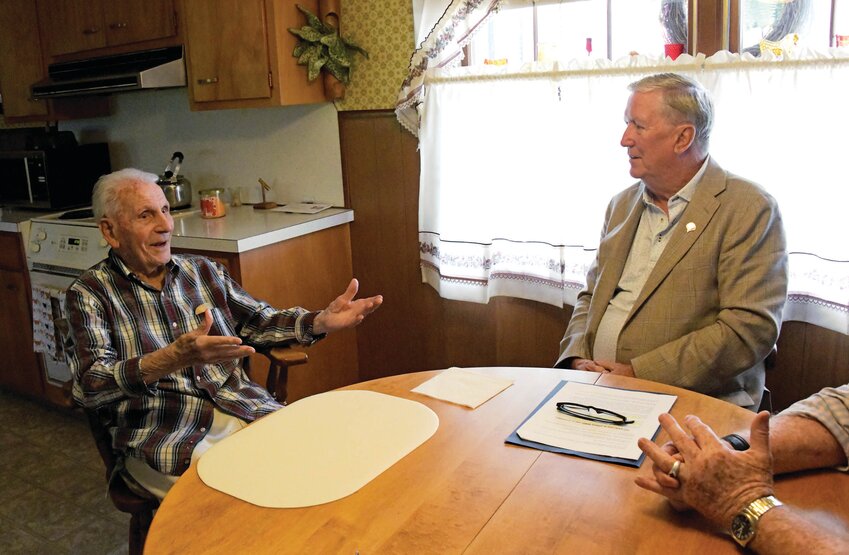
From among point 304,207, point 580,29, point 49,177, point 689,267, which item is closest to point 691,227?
point 689,267

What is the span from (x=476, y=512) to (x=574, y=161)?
160cm

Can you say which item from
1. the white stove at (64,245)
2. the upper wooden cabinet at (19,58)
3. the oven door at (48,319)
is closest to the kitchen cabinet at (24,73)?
the upper wooden cabinet at (19,58)

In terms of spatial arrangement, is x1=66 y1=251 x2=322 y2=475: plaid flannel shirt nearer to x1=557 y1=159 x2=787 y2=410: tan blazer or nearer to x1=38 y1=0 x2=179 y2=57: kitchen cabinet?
x1=557 y1=159 x2=787 y2=410: tan blazer

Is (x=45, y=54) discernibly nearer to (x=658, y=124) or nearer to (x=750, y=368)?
(x=658, y=124)

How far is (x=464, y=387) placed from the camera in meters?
1.66

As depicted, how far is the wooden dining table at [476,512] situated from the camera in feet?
3.56

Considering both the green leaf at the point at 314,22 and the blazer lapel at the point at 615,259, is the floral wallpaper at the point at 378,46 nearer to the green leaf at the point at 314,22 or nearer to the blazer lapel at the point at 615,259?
the green leaf at the point at 314,22

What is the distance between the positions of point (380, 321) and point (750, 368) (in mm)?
1675

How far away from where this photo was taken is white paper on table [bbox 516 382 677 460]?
1.35 metres

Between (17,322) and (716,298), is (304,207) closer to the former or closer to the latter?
(17,322)

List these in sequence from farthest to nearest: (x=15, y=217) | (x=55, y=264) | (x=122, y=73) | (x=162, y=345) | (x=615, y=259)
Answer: (x=15, y=217)
(x=55, y=264)
(x=122, y=73)
(x=615, y=259)
(x=162, y=345)

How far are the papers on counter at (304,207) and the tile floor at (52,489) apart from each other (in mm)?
1305

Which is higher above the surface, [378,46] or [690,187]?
[378,46]

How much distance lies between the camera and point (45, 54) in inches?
144
